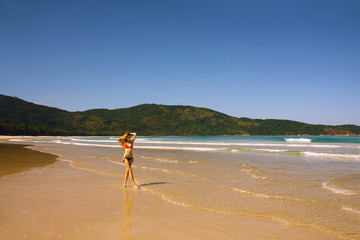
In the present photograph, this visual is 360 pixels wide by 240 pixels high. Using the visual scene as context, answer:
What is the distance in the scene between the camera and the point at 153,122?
171875 mm

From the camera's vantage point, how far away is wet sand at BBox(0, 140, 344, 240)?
452 cm

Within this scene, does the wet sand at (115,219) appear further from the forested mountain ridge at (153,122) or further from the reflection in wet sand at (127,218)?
the forested mountain ridge at (153,122)

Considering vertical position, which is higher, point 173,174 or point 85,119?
point 85,119

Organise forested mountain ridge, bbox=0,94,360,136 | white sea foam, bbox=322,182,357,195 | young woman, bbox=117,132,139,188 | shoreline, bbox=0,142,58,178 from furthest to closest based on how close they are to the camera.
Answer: forested mountain ridge, bbox=0,94,360,136 < shoreline, bbox=0,142,58,178 < young woman, bbox=117,132,139,188 < white sea foam, bbox=322,182,357,195

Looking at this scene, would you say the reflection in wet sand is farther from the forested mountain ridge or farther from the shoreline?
the forested mountain ridge

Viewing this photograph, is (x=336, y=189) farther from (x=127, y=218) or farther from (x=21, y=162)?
(x=21, y=162)

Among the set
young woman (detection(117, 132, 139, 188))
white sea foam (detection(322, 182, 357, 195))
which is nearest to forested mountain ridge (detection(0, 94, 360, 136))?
young woman (detection(117, 132, 139, 188))

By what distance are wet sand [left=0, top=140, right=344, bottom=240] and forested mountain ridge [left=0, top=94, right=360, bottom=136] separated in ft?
370

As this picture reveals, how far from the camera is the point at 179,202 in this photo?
6793 mm

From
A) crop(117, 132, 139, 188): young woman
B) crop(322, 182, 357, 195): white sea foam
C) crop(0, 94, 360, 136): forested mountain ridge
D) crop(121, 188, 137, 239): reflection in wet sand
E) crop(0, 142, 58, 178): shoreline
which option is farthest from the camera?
crop(0, 94, 360, 136): forested mountain ridge

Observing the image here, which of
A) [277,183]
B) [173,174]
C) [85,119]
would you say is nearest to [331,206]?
[277,183]

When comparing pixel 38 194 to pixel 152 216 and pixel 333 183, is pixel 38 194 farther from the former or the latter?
pixel 333 183

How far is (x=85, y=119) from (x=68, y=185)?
14489cm

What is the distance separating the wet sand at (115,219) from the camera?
4520 millimetres
